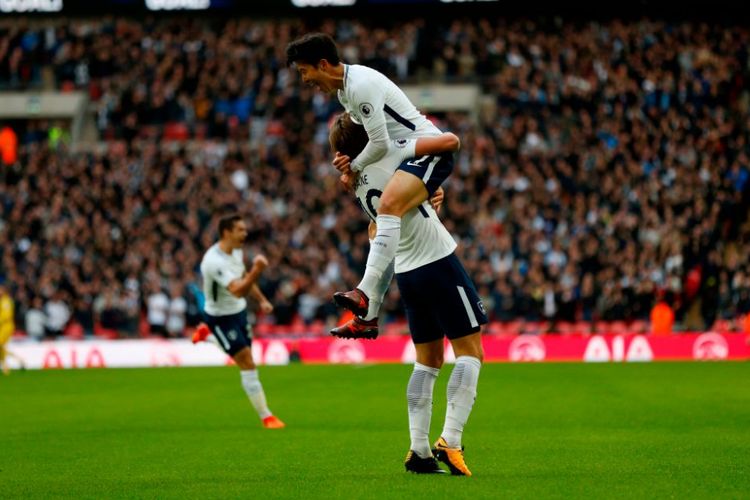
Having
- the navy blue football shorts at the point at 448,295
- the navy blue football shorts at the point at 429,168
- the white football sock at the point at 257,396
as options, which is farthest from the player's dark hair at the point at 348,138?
the white football sock at the point at 257,396

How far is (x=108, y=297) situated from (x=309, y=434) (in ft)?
65.4

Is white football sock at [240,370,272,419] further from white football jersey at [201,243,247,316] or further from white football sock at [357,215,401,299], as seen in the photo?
white football sock at [357,215,401,299]

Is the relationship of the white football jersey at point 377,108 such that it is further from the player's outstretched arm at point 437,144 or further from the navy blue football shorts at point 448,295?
the navy blue football shorts at point 448,295

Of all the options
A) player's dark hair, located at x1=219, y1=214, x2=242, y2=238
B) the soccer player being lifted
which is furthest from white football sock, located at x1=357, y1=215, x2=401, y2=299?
player's dark hair, located at x1=219, y1=214, x2=242, y2=238

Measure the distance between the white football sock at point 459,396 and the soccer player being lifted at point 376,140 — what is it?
0.81 meters

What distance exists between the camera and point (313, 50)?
7812 millimetres

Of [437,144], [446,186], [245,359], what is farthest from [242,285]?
[446,186]

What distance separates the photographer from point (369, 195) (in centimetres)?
833

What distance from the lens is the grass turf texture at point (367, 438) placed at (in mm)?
8148

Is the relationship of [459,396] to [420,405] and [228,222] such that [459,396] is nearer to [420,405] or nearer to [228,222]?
[420,405]

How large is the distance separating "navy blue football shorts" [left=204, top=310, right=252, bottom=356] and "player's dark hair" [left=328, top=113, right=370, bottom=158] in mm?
6721

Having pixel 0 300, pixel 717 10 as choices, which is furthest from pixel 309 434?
pixel 717 10

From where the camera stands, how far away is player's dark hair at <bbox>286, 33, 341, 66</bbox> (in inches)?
308

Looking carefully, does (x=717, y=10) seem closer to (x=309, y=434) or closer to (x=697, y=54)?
(x=697, y=54)
